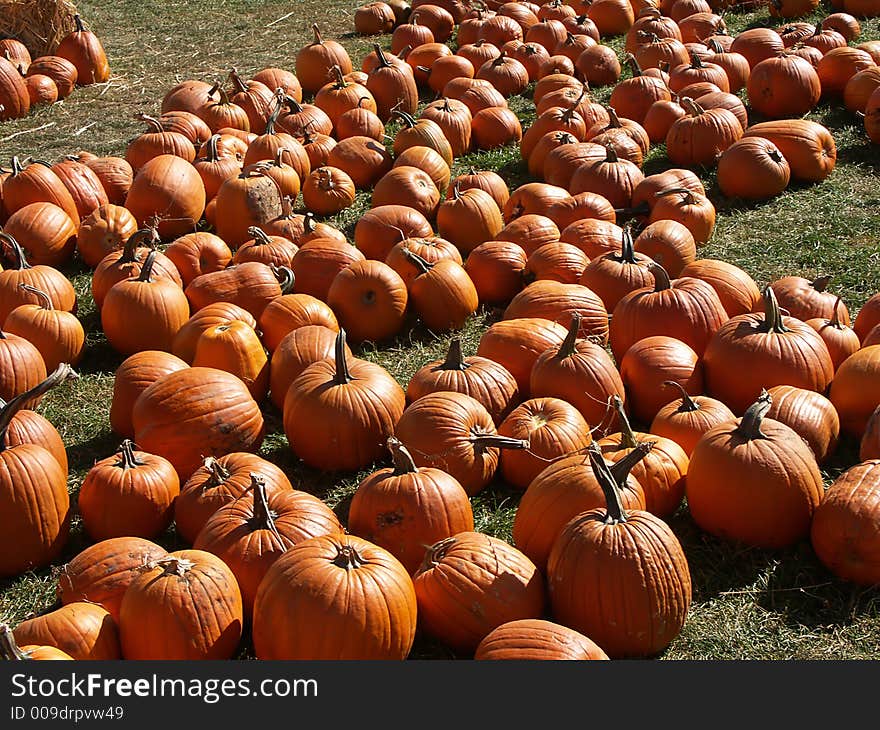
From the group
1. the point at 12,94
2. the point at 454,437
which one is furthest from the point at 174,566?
the point at 12,94

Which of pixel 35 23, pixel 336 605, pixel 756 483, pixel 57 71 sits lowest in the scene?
pixel 756 483

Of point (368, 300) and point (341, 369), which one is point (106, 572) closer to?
point (341, 369)

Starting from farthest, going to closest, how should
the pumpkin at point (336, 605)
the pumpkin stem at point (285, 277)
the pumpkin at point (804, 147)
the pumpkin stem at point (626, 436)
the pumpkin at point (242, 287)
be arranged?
the pumpkin at point (804, 147), the pumpkin stem at point (285, 277), the pumpkin at point (242, 287), the pumpkin stem at point (626, 436), the pumpkin at point (336, 605)

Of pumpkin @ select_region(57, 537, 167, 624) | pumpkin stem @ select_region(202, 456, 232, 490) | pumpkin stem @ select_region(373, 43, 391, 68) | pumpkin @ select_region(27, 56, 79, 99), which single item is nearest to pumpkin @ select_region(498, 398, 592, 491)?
pumpkin stem @ select_region(202, 456, 232, 490)

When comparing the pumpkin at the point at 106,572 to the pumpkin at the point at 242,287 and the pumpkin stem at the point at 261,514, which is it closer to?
the pumpkin stem at the point at 261,514

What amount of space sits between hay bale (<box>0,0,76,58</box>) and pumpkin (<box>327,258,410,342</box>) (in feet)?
23.8

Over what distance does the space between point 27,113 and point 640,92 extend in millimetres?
6043

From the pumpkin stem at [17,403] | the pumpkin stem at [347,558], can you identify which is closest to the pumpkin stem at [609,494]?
the pumpkin stem at [347,558]

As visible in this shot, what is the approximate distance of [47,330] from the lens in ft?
18.6

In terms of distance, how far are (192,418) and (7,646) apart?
5.93ft

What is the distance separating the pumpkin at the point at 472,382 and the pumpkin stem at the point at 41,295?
226cm

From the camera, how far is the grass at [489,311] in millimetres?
3744

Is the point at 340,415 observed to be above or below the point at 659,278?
below

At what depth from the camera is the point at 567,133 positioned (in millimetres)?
7883
